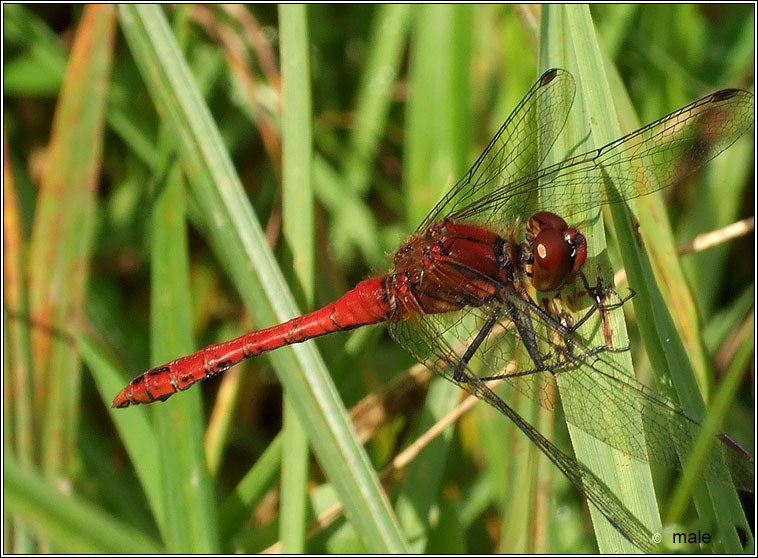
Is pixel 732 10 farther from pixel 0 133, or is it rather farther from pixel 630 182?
pixel 0 133

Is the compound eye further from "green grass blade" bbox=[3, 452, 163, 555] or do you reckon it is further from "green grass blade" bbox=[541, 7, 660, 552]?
"green grass blade" bbox=[3, 452, 163, 555]

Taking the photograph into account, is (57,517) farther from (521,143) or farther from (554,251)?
(521,143)

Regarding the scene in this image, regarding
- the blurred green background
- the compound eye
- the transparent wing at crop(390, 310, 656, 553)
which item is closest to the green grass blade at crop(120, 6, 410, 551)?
the blurred green background

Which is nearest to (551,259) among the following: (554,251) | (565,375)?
(554,251)

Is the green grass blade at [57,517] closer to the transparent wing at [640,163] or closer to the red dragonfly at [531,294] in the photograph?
the red dragonfly at [531,294]

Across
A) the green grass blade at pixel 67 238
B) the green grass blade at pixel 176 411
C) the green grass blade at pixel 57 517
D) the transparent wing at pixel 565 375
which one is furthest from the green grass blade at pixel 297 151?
the green grass blade at pixel 67 238
